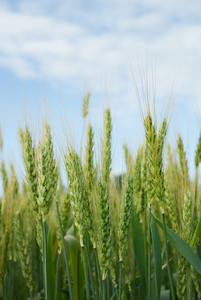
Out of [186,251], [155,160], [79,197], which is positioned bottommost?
[186,251]

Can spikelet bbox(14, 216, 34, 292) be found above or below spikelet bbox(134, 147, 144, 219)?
below

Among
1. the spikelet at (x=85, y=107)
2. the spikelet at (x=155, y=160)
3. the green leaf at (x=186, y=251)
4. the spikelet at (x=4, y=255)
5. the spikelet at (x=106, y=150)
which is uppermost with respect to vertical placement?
the spikelet at (x=85, y=107)

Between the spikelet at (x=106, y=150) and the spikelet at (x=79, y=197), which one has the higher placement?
the spikelet at (x=106, y=150)

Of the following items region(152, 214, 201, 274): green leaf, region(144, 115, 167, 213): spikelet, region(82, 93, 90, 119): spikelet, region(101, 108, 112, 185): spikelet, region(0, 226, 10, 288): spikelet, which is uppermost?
region(82, 93, 90, 119): spikelet

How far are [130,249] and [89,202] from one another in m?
1.13

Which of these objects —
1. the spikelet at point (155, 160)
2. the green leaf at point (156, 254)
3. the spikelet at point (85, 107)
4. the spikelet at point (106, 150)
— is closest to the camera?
the spikelet at point (155, 160)

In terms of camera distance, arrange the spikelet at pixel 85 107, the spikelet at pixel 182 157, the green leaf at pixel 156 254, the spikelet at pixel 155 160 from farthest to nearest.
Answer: the spikelet at pixel 85 107, the spikelet at pixel 182 157, the green leaf at pixel 156 254, the spikelet at pixel 155 160

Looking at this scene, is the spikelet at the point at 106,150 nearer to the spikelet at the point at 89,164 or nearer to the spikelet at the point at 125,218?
the spikelet at the point at 89,164

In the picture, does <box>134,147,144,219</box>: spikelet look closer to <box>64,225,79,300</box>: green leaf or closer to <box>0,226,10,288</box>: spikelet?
<box>64,225,79,300</box>: green leaf

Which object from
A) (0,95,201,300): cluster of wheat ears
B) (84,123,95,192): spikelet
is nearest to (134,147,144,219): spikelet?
(0,95,201,300): cluster of wheat ears

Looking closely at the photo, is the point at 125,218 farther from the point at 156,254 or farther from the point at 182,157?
the point at 182,157

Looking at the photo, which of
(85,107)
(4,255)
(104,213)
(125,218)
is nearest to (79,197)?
(104,213)

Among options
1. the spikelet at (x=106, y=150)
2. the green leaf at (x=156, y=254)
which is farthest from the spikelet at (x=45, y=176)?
the green leaf at (x=156, y=254)

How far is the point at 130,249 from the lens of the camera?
254cm
